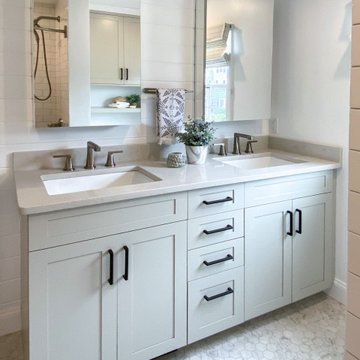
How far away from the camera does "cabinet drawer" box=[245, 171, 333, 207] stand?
2004 mm

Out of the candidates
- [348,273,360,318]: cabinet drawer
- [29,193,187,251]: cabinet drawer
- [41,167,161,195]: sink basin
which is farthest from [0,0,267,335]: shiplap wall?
[348,273,360,318]: cabinet drawer

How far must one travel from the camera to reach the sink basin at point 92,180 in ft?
6.22

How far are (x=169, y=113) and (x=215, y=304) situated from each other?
111cm

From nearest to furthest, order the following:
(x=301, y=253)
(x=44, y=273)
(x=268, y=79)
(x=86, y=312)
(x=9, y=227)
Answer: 1. (x=44, y=273)
2. (x=86, y=312)
3. (x=9, y=227)
4. (x=301, y=253)
5. (x=268, y=79)

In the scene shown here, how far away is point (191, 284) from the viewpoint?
1.84 metres

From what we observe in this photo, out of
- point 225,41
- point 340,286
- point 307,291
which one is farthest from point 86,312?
point 225,41

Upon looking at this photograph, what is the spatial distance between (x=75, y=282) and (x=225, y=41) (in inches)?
69.6

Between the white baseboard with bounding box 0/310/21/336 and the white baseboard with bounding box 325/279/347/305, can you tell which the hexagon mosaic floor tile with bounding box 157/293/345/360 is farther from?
the white baseboard with bounding box 0/310/21/336

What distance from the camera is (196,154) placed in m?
2.20

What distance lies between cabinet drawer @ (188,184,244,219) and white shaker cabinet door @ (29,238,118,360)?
43cm

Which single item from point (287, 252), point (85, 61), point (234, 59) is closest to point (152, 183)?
point (85, 61)

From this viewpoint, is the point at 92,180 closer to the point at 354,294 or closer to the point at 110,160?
the point at 110,160

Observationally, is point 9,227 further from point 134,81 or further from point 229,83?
point 229,83

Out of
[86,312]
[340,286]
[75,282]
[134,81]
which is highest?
[134,81]
